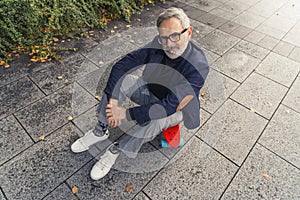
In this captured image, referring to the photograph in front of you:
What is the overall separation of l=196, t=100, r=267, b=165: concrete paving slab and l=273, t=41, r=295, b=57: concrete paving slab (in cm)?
204

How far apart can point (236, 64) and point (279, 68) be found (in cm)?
81

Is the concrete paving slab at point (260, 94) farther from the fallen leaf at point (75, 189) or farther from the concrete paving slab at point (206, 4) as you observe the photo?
the concrete paving slab at point (206, 4)

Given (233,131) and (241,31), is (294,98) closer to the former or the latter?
(233,131)

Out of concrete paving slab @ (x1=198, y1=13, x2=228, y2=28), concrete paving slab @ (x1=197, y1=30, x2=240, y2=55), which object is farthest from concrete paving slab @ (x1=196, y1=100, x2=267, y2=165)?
concrete paving slab @ (x1=198, y1=13, x2=228, y2=28)

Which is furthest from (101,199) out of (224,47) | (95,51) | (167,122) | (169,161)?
(224,47)

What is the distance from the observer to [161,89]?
242cm

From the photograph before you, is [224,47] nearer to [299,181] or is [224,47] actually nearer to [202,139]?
[202,139]

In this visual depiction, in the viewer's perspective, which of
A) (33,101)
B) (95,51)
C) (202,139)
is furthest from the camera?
(95,51)

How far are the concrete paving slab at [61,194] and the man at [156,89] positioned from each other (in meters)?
0.27

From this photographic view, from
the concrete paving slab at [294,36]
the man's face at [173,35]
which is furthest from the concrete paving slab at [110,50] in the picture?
the concrete paving slab at [294,36]

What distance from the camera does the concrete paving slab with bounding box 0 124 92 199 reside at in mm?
2244

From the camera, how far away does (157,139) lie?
2793 millimetres

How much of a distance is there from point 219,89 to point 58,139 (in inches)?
100

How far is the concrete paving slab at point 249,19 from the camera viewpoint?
527 cm
